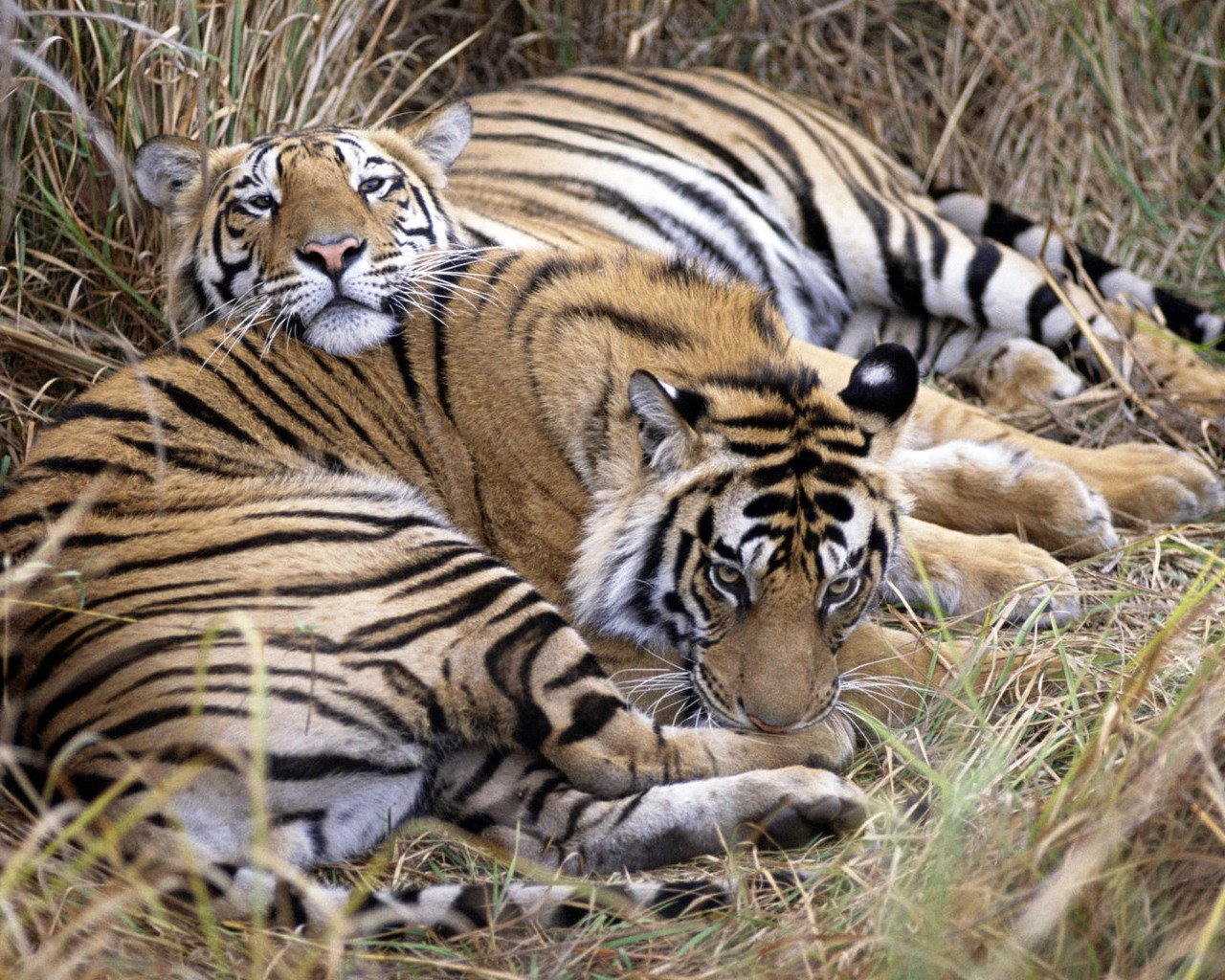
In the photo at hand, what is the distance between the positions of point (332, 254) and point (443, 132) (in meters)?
0.72

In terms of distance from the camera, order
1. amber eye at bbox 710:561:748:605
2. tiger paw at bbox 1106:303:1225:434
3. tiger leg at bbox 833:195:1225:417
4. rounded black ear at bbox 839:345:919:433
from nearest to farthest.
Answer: amber eye at bbox 710:561:748:605, rounded black ear at bbox 839:345:919:433, tiger paw at bbox 1106:303:1225:434, tiger leg at bbox 833:195:1225:417

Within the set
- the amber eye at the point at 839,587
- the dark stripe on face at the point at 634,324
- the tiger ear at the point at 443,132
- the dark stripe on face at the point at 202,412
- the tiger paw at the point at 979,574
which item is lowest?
the tiger paw at the point at 979,574

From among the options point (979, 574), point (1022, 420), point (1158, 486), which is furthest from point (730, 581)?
point (1022, 420)

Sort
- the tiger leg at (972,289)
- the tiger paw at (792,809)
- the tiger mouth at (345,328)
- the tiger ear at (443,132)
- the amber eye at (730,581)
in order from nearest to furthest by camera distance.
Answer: the tiger paw at (792,809)
the amber eye at (730,581)
the tiger mouth at (345,328)
the tiger ear at (443,132)
the tiger leg at (972,289)

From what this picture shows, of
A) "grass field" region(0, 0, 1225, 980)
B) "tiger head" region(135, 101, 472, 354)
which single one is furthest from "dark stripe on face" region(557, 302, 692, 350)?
"grass field" region(0, 0, 1225, 980)

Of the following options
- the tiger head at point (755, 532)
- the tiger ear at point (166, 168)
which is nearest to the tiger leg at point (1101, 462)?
the tiger head at point (755, 532)

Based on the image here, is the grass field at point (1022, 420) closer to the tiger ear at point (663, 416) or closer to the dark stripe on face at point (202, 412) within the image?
the dark stripe on face at point (202, 412)

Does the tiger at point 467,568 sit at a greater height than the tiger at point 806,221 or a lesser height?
lesser

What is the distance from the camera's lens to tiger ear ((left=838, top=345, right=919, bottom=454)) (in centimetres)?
238

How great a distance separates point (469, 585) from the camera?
7.50ft

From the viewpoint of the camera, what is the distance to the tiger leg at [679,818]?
2.15m

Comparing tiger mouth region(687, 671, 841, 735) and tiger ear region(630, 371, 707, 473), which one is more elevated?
tiger ear region(630, 371, 707, 473)

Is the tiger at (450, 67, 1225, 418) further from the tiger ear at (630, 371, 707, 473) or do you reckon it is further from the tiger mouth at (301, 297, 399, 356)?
the tiger ear at (630, 371, 707, 473)

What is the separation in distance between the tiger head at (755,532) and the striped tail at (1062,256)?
1.78 meters
